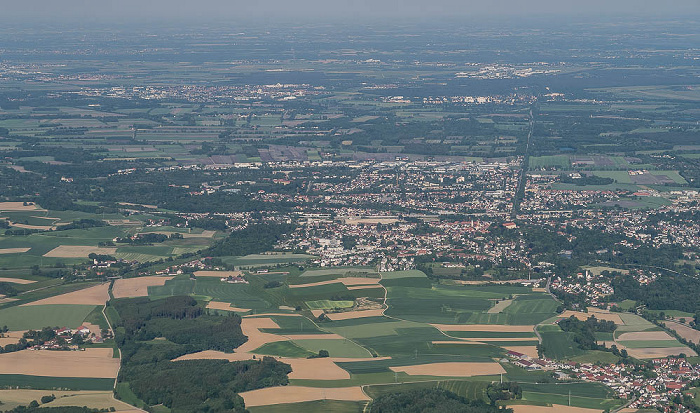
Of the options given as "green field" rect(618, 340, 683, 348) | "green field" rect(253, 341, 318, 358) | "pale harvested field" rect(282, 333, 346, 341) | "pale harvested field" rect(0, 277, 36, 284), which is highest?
"green field" rect(618, 340, 683, 348)

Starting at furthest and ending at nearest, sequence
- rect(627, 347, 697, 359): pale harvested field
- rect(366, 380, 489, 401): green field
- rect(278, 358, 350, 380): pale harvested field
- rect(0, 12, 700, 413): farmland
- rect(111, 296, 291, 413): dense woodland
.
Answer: rect(627, 347, 697, 359): pale harvested field < rect(0, 12, 700, 413): farmland < rect(278, 358, 350, 380): pale harvested field < rect(366, 380, 489, 401): green field < rect(111, 296, 291, 413): dense woodland

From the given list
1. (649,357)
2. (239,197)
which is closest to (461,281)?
(649,357)

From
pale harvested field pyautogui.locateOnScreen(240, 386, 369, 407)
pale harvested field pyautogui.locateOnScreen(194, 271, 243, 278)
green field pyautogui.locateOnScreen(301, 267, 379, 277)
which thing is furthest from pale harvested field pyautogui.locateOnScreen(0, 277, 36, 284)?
pale harvested field pyautogui.locateOnScreen(240, 386, 369, 407)

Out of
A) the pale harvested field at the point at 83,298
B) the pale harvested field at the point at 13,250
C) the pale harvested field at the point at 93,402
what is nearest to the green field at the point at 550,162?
the pale harvested field at the point at 13,250

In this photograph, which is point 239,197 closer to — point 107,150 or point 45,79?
point 107,150

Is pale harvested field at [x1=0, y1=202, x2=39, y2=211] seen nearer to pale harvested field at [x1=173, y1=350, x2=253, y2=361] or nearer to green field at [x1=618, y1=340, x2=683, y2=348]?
pale harvested field at [x1=173, y1=350, x2=253, y2=361]

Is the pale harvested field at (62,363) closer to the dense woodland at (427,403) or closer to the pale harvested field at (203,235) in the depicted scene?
the dense woodland at (427,403)

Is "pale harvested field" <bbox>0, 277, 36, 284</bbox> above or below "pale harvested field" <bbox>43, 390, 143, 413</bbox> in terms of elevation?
below
